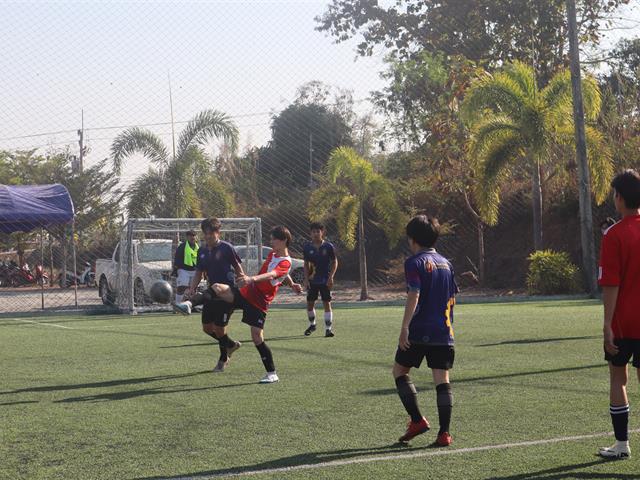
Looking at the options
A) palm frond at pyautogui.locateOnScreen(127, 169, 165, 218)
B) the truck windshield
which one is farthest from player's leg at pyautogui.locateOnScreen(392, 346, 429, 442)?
palm frond at pyautogui.locateOnScreen(127, 169, 165, 218)

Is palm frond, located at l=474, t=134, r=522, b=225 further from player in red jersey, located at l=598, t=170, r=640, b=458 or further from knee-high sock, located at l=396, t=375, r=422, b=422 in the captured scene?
player in red jersey, located at l=598, t=170, r=640, b=458

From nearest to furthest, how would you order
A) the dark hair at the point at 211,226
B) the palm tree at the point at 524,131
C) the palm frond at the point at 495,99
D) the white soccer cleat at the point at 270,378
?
the white soccer cleat at the point at 270,378 < the dark hair at the point at 211,226 < the palm tree at the point at 524,131 < the palm frond at the point at 495,99

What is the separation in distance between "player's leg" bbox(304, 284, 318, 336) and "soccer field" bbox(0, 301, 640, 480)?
0.98 m

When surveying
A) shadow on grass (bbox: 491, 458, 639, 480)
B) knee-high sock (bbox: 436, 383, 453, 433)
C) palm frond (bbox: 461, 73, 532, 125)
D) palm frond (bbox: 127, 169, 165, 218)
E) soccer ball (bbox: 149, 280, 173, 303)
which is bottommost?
shadow on grass (bbox: 491, 458, 639, 480)

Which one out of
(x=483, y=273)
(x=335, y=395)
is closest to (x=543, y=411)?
(x=335, y=395)

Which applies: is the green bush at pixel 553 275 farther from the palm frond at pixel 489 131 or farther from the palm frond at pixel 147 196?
the palm frond at pixel 147 196

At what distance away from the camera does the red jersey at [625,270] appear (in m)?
5.91

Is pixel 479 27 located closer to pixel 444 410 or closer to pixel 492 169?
pixel 492 169

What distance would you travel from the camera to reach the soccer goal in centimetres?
2469

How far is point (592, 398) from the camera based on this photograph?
27.8ft

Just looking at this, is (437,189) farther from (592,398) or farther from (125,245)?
(592,398)

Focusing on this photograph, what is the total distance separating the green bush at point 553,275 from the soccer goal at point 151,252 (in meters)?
7.70

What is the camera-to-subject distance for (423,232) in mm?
6734

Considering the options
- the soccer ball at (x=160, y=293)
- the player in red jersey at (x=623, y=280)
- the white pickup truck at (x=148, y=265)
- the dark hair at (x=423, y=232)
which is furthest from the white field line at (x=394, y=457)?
the white pickup truck at (x=148, y=265)
